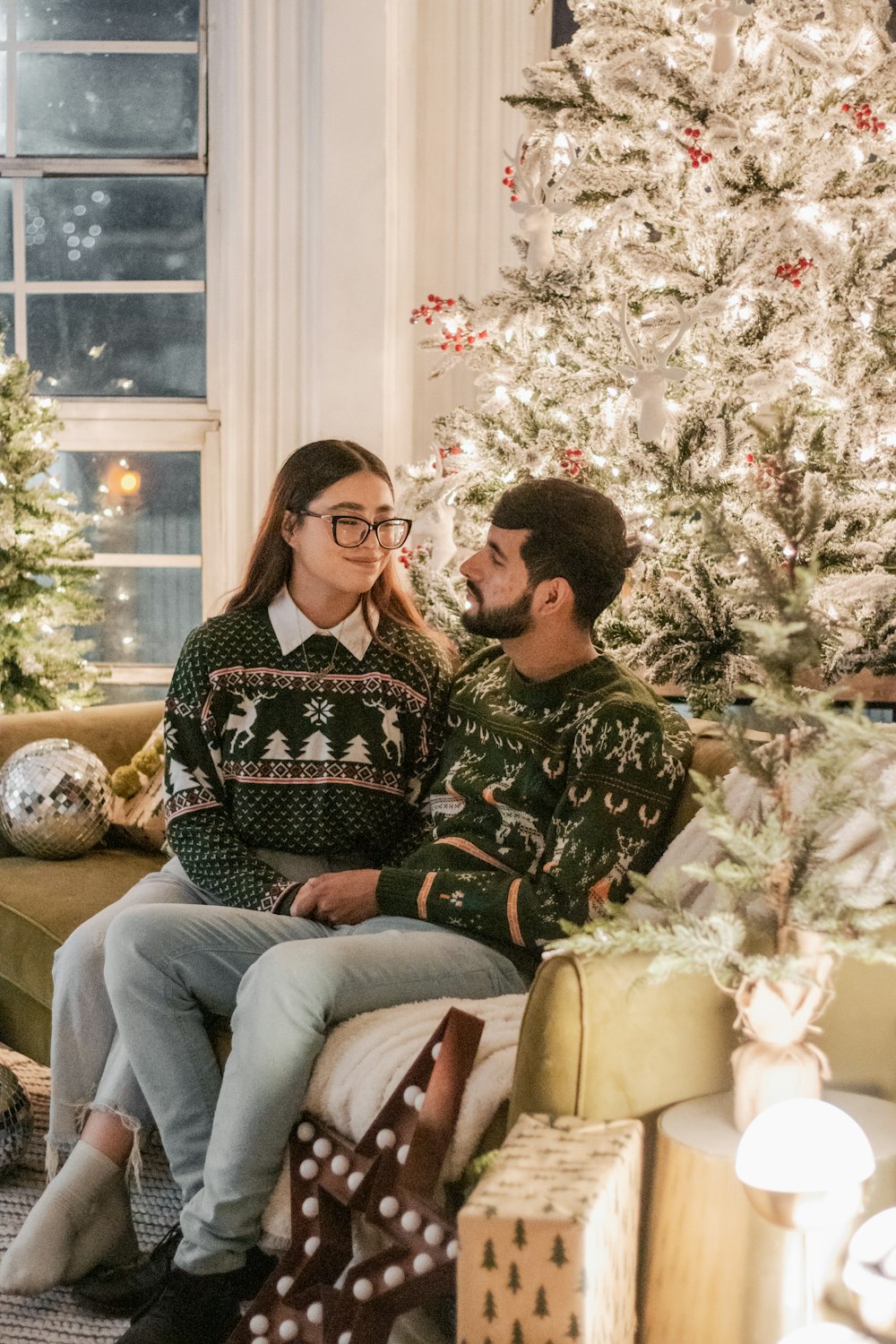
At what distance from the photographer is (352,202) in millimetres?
3613

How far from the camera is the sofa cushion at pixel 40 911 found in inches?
89.4

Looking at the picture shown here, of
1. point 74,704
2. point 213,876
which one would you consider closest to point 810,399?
point 213,876

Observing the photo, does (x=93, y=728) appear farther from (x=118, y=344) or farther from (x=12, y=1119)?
(x=118, y=344)

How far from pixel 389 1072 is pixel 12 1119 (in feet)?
2.95

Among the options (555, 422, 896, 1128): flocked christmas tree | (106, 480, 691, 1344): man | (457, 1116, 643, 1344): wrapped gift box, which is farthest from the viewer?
(106, 480, 691, 1344): man

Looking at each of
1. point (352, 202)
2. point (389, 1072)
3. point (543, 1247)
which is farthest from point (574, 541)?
point (352, 202)

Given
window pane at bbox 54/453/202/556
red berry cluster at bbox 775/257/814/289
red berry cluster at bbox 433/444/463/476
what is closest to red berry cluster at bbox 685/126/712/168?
red berry cluster at bbox 775/257/814/289

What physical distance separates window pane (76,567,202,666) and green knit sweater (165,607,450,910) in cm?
205

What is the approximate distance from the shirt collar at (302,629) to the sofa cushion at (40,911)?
0.62m

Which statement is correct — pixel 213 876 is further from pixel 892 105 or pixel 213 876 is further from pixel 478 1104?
pixel 892 105

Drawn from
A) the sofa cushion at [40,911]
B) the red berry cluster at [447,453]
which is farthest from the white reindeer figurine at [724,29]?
the sofa cushion at [40,911]

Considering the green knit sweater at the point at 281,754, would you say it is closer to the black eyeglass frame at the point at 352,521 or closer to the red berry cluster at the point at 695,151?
the black eyeglass frame at the point at 352,521

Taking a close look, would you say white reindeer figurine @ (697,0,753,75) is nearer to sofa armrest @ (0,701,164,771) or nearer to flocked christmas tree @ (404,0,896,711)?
flocked christmas tree @ (404,0,896,711)

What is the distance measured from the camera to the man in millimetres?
1611
